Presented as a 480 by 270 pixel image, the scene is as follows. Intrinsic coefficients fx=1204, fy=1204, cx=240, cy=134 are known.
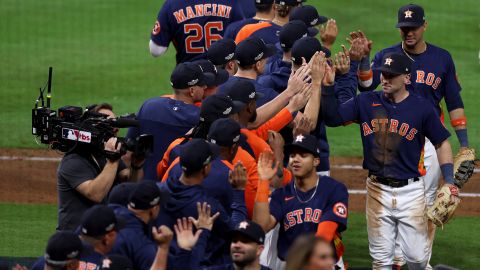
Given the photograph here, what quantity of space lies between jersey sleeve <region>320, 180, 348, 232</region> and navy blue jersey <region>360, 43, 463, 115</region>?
1839 mm

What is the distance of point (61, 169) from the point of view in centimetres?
848

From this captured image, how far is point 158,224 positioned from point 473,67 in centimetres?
1064

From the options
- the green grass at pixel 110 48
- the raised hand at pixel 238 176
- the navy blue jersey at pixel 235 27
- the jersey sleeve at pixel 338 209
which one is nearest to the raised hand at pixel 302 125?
the jersey sleeve at pixel 338 209

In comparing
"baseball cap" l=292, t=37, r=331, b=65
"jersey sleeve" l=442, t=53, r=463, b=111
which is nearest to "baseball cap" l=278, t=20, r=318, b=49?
"baseball cap" l=292, t=37, r=331, b=65

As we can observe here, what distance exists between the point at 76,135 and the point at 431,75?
3000mm

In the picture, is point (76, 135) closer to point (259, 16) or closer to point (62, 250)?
point (62, 250)

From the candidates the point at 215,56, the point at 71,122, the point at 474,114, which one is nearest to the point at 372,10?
the point at 474,114

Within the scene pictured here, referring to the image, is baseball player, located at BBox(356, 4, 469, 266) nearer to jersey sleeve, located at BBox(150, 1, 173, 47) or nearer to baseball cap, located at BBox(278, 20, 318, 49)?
baseball cap, located at BBox(278, 20, 318, 49)

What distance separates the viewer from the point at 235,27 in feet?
36.2

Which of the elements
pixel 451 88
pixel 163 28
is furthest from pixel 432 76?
pixel 163 28

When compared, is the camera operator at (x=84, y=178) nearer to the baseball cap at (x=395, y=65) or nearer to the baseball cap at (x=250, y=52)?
the baseball cap at (x=250, y=52)

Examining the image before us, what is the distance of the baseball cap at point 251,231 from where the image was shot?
23.0ft

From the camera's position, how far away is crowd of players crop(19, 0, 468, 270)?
7.00 m

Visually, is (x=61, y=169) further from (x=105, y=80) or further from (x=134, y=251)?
(x=105, y=80)
